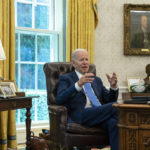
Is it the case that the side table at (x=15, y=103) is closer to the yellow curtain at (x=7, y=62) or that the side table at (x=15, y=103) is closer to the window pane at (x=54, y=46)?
the yellow curtain at (x=7, y=62)

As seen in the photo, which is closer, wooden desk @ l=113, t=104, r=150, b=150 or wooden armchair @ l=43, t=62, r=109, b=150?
wooden desk @ l=113, t=104, r=150, b=150

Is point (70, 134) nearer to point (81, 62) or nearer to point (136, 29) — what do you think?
point (81, 62)

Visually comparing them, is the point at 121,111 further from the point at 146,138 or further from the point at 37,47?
the point at 37,47

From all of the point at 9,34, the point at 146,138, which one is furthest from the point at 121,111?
the point at 9,34

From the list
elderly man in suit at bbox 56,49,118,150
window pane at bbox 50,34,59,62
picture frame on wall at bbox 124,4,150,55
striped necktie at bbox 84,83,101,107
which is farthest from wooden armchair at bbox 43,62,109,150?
picture frame on wall at bbox 124,4,150,55

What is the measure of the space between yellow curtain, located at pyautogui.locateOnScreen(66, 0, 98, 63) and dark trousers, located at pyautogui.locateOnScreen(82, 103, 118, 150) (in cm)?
219

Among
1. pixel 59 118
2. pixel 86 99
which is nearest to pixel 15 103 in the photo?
pixel 59 118

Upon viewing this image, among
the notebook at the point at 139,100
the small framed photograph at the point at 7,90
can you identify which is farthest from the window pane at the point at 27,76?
the notebook at the point at 139,100

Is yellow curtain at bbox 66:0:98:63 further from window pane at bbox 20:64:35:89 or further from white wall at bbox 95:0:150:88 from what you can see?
window pane at bbox 20:64:35:89

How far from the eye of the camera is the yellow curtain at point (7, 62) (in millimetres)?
4574

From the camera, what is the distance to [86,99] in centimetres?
361

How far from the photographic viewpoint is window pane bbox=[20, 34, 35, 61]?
5.28m

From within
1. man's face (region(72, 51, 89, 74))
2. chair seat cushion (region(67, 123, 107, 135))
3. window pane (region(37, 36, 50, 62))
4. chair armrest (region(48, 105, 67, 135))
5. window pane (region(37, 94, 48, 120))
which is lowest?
window pane (region(37, 94, 48, 120))

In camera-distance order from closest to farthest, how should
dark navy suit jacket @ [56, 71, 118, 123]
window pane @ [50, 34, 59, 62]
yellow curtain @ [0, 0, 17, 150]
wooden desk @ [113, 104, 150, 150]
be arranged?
1. wooden desk @ [113, 104, 150, 150]
2. dark navy suit jacket @ [56, 71, 118, 123]
3. yellow curtain @ [0, 0, 17, 150]
4. window pane @ [50, 34, 59, 62]
